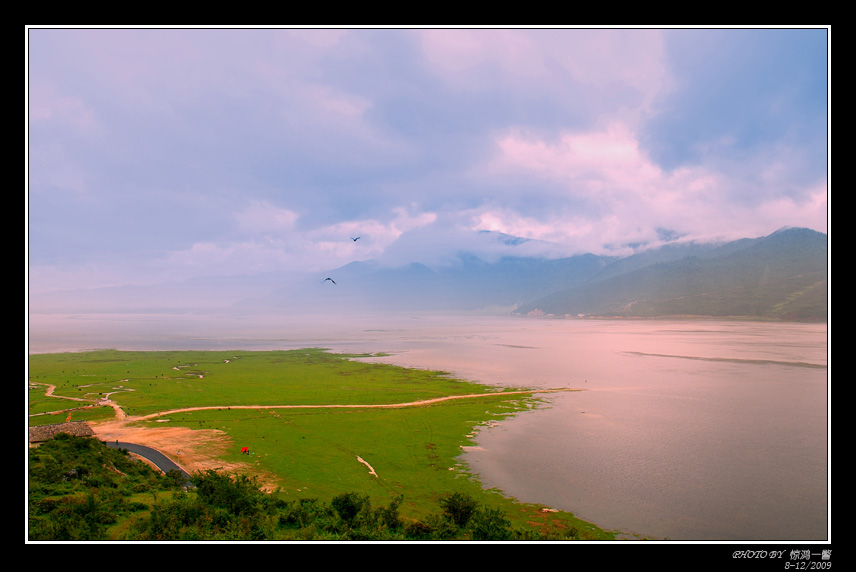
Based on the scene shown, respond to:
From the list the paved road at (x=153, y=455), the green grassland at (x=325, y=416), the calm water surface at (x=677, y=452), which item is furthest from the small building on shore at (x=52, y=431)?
the calm water surface at (x=677, y=452)

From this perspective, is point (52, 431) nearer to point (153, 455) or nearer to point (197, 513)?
point (153, 455)

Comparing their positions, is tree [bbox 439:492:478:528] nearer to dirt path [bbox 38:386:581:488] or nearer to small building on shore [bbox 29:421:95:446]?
dirt path [bbox 38:386:581:488]

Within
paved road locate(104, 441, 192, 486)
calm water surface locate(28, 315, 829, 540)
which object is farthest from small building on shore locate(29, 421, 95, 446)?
calm water surface locate(28, 315, 829, 540)

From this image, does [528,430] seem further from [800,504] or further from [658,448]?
[800,504]

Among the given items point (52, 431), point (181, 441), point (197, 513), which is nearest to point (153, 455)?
point (181, 441)

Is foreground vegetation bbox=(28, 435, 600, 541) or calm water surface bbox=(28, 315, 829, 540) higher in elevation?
foreground vegetation bbox=(28, 435, 600, 541)

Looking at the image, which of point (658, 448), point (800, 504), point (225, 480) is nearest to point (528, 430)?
point (658, 448)

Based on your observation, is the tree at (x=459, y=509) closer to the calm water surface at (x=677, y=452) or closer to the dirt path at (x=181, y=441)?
the calm water surface at (x=677, y=452)
